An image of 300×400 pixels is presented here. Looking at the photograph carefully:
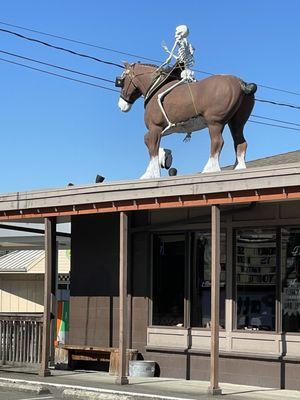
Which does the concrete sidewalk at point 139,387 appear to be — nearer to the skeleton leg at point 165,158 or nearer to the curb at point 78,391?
the curb at point 78,391

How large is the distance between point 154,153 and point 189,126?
2.67ft

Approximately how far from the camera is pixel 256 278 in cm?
1280

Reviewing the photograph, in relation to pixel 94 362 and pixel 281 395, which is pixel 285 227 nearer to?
pixel 281 395

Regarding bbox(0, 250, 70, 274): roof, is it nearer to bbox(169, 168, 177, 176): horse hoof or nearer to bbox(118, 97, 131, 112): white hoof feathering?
bbox(169, 168, 177, 176): horse hoof

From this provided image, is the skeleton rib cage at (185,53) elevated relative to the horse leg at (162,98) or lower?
elevated

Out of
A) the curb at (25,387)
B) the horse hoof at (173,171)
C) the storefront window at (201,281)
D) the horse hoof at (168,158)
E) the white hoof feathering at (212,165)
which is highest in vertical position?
the horse hoof at (168,158)

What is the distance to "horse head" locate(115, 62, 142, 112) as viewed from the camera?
551 inches

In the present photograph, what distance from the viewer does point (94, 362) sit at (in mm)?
14766

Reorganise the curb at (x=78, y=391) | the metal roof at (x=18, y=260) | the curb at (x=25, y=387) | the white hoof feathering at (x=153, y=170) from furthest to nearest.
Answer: the metal roof at (x=18, y=260), the white hoof feathering at (x=153, y=170), the curb at (x=25, y=387), the curb at (x=78, y=391)

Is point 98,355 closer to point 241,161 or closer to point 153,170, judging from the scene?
point 153,170

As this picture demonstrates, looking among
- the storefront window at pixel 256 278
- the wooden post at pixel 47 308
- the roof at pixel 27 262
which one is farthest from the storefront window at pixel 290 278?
the roof at pixel 27 262

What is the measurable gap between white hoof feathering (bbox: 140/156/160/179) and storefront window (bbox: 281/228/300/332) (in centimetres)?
250

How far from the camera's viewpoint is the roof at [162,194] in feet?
34.5

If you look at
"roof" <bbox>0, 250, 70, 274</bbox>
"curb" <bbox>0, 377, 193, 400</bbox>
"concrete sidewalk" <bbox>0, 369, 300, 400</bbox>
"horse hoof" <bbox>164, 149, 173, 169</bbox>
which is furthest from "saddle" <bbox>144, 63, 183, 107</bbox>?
"roof" <bbox>0, 250, 70, 274</bbox>
